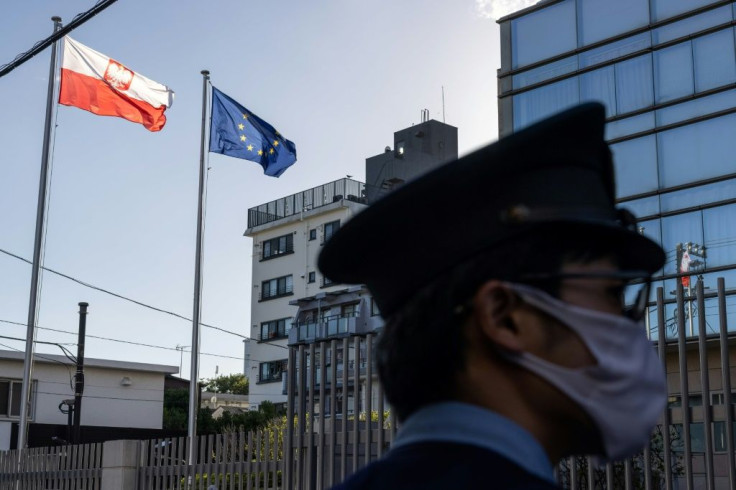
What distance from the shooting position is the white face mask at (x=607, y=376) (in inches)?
62.9

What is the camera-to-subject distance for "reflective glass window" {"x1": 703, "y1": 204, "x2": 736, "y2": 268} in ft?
86.6

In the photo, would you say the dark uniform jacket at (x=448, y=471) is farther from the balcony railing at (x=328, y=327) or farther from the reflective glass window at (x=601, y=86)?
the balcony railing at (x=328, y=327)

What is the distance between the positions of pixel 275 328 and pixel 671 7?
43990 millimetres

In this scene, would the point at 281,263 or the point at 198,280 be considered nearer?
the point at 198,280

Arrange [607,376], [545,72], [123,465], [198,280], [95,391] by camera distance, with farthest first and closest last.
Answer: [95,391]
[545,72]
[198,280]
[123,465]
[607,376]

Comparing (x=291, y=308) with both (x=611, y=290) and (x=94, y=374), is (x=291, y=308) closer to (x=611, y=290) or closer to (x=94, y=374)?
(x=94, y=374)

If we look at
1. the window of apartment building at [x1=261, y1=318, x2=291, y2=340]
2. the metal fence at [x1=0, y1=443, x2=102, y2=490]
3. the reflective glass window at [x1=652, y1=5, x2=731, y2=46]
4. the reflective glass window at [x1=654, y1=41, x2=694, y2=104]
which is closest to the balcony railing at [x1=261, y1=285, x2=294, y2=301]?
the window of apartment building at [x1=261, y1=318, x2=291, y2=340]

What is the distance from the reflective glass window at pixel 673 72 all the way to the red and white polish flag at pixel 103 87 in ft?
46.7

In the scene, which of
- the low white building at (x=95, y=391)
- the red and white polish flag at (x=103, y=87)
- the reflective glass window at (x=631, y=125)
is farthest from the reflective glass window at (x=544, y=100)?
the low white building at (x=95, y=391)

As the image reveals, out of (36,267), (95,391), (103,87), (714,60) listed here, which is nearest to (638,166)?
(714,60)

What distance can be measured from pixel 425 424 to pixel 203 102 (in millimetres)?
20241

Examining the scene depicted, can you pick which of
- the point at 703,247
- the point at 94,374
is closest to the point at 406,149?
the point at 94,374

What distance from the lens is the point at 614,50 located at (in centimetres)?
2920

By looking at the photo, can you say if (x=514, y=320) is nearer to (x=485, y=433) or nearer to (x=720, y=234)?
(x=485, y=433)
